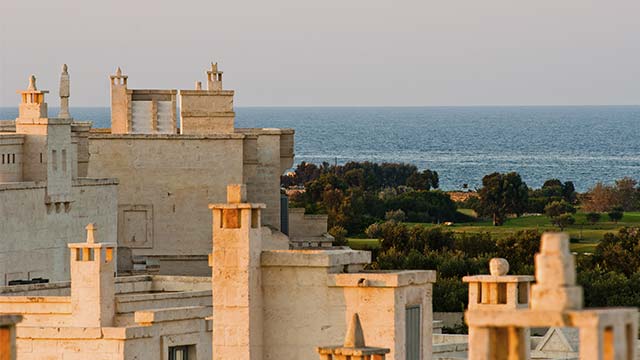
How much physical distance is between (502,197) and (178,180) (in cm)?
7058

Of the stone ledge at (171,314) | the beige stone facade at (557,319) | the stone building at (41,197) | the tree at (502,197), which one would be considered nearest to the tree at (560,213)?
the tree at (502,197)

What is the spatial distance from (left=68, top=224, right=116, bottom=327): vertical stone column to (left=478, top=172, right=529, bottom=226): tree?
90.2m

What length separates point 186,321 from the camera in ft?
109

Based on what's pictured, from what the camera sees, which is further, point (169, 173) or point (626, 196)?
point (626, 196)

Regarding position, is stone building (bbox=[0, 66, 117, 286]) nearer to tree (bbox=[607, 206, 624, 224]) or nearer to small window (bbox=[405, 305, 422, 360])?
small window (bbox=[405, 305, 422, 360])

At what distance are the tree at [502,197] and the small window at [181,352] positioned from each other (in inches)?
3540

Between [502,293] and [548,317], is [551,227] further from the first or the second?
[548,317]

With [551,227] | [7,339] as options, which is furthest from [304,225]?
[551,227]

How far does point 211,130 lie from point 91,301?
2517 centimetres

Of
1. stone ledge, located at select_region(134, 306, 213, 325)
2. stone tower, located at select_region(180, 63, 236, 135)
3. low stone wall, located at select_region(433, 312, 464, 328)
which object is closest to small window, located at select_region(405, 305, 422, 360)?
stone ledge, located at select_region(134, 306, 213, 325)

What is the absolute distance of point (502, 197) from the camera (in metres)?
125

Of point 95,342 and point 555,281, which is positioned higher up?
point 555,281

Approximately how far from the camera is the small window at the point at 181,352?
3297 cm

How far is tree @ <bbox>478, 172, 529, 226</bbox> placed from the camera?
409ft
